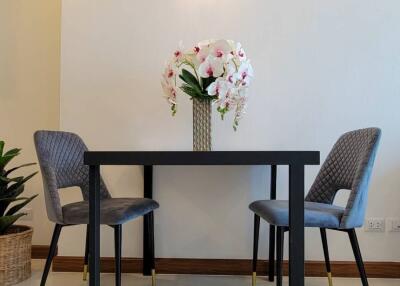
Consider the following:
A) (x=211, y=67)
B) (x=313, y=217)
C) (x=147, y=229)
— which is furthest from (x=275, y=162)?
(x=147, y=229)

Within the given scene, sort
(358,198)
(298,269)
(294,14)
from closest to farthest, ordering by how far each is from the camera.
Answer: (298,269)
(358,198)
(294,14)

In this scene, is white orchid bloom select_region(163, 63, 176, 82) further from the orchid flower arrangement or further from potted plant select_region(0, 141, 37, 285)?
potted plant select_region(0, 141, 37, 285)

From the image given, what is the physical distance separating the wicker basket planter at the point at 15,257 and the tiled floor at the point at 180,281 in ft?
0.20

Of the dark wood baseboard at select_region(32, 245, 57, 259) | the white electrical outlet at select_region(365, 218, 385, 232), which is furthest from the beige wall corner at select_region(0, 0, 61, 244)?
the white electrical outlet at select_region(365, 218, 385, 232)

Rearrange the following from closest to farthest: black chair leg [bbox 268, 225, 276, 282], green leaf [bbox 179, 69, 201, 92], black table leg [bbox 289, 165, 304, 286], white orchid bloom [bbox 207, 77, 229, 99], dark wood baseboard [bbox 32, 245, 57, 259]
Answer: black table leg [bbox 289, 165, 304, 286]
white orchid bloom [bbox 207, 77, 229, 99]
green leaf [bbox 179, 69, 201, 92]
black chair leg [bbox 268, 225, 276, 282]
dark wood baseboard [bbox 32, 245, 57, 259]

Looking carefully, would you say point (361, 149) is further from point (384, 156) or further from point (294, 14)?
point (294, 14)

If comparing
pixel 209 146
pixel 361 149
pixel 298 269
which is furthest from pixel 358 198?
pixel 209 146

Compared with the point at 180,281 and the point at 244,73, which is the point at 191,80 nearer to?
the point at 244,73

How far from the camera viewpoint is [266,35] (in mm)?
2393

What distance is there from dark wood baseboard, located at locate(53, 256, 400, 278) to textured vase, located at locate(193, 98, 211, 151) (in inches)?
38.1

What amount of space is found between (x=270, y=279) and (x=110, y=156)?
134cm

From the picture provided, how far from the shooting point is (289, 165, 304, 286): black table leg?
4.53 feet

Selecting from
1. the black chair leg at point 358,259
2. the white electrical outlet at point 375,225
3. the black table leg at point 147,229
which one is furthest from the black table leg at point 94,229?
the white electrical outlet at point 375,225

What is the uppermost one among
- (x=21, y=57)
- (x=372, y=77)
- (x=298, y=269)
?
(x=21, y=57)
